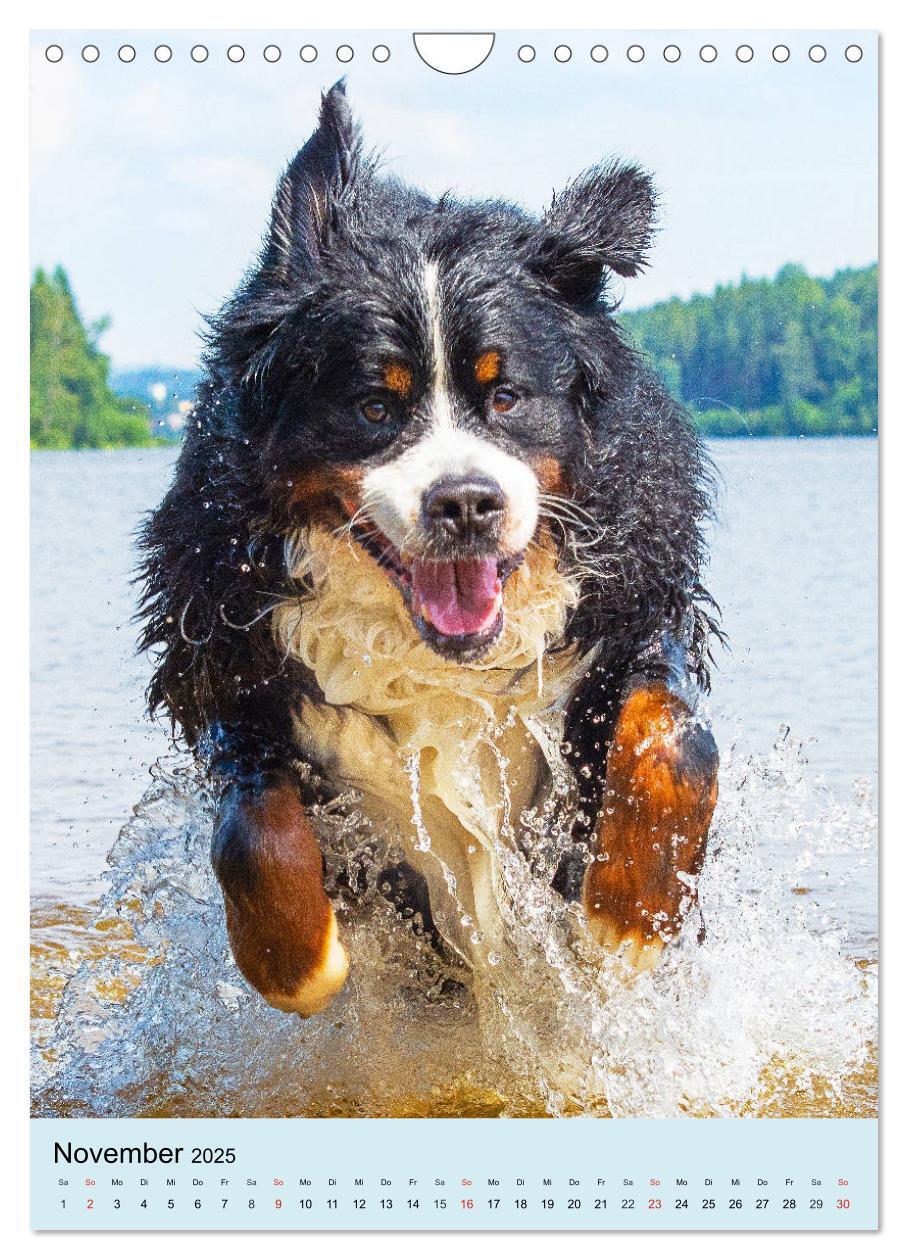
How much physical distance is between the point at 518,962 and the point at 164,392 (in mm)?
1551

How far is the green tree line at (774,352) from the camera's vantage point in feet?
13.4

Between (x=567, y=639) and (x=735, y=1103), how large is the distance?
113 centimetres

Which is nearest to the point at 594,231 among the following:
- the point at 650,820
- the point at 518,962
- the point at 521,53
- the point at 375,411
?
the point at 521,53

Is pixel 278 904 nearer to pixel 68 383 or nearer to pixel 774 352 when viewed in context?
pixel 68 383

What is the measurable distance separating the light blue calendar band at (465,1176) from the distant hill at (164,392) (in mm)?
1568

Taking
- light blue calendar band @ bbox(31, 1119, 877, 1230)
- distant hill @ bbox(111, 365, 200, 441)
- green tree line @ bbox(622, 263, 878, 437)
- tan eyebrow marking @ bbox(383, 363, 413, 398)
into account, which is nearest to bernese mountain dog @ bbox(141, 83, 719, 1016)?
tan eyebrow marking @ bbox(383, 363, 413, 398)

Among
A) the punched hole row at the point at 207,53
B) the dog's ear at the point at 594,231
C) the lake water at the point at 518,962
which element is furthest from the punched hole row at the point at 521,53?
the lake water at the point at 518,962

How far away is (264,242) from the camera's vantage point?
3.89 m

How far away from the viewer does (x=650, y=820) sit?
3.77 meters

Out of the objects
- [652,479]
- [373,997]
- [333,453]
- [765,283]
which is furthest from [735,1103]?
[765,283]

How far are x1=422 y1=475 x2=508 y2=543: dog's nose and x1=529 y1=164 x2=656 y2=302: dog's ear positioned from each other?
2.00 feet

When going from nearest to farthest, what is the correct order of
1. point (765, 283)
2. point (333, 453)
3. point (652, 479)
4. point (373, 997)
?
1. point (333, 453)
2. point (652, 479)
3. point (373, 997)
4. point (765, 283)

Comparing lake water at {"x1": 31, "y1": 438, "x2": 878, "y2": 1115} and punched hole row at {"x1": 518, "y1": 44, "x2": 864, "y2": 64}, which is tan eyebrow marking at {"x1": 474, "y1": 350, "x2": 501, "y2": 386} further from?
lake water at {"x1": 31, "y1": 438, "x2": 878, "y2": 1115}
